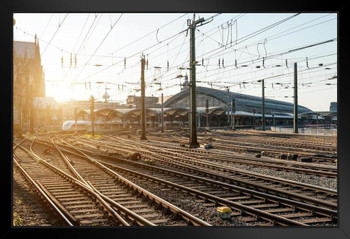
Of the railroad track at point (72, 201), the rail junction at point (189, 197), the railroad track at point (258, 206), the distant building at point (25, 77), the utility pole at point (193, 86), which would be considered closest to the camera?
the railroad track at point (258, 206)

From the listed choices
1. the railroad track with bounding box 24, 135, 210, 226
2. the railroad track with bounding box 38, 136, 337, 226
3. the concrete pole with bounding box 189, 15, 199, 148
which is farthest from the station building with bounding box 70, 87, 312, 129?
the railroad track with bounding box 38, 136, 337, 226

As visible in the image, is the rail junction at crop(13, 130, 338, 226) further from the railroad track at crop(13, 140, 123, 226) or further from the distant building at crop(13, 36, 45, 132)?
the distant building at crop(13, 36, 45, 132)

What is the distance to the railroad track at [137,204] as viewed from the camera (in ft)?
22.6

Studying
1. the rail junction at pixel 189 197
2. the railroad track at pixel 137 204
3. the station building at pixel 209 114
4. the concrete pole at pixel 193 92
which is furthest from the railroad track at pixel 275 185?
the station building at pixel 209 114

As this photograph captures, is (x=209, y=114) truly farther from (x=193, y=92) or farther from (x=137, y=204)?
(x=137, y=204)

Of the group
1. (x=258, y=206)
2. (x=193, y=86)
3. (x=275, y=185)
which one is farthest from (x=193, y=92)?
(x=258, y=206)

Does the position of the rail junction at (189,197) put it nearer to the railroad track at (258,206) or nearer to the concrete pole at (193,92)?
the railroad track at (258,206)

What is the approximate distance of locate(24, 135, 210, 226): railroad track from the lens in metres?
6.90

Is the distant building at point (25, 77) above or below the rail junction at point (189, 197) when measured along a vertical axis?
above

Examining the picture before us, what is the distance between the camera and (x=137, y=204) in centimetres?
845

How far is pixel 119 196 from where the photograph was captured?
368 inches
